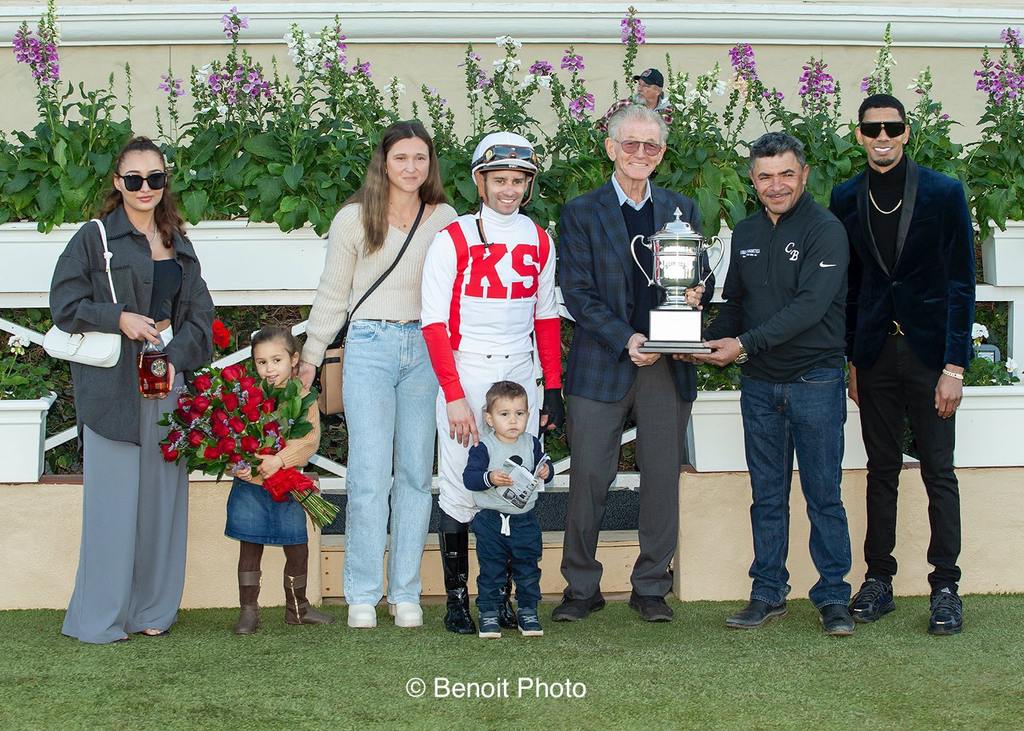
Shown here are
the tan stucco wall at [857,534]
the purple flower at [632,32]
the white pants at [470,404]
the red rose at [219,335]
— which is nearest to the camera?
the white pants at [470,404]

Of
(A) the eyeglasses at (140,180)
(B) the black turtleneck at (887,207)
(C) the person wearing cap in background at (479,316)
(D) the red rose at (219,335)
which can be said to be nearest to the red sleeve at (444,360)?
(C) the person wearing cap in background at (479,316)

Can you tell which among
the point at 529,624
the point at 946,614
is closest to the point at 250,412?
the point at 529,624

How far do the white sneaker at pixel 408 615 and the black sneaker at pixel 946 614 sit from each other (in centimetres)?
199

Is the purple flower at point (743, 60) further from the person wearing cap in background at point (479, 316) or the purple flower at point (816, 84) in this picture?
the person wearing cap in background at point (479, 316)

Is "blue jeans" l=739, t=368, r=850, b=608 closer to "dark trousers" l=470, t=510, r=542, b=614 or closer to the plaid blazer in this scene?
the plaid blazer

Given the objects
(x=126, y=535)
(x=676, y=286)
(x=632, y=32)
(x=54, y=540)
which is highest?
(x=632, y=32)

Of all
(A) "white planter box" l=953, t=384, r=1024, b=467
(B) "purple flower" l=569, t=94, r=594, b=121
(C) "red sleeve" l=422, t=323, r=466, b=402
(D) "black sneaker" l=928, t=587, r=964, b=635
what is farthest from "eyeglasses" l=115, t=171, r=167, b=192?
(A) "white planter box" l=953, t=384, r=1024, b=467

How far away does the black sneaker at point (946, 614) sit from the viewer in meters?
5.23

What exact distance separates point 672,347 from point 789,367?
0.48m

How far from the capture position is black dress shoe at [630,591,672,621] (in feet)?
17.8

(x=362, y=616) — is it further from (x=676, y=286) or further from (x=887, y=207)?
(x=887, y=207)

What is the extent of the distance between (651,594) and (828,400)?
41.8 inches

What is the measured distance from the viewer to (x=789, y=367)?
5250mm

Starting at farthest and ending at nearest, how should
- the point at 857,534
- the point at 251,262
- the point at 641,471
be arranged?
the point at 251,262
the point at 857,534
the point at 641,471
